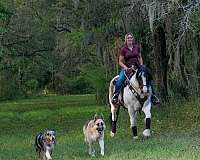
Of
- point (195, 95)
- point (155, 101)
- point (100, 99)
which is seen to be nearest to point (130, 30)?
point (195, 95)

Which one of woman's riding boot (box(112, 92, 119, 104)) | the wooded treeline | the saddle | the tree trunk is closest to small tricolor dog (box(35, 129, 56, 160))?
the saddle

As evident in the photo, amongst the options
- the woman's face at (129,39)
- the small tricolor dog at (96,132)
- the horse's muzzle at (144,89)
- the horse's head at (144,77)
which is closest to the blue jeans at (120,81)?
the woman's face at (129,39)

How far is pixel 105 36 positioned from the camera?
2798 cm

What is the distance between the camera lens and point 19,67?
50688 millimetres

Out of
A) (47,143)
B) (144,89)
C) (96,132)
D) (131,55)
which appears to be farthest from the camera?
(131,55)

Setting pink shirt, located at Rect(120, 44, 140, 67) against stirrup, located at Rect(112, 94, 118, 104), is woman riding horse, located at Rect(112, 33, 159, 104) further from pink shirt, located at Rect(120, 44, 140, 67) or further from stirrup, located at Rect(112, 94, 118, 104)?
stirrup, located at Rect(112, 94, 118, 104)

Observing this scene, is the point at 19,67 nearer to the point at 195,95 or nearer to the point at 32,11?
the point at 32,11

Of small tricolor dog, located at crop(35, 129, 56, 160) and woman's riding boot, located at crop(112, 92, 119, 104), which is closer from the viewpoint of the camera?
small tricolor dog, located at crop(35, 129, 56, 160)

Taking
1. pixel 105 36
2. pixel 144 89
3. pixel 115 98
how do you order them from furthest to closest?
pixel 105 36, pixel 115 98, pixel 144 89

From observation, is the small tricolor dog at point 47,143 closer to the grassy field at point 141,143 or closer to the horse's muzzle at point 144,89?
the grassy field at point 141,143

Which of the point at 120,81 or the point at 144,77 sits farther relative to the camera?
the point at 120,81

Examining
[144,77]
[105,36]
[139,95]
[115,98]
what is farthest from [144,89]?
[105,36]

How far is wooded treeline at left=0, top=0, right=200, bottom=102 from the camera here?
23052 mm

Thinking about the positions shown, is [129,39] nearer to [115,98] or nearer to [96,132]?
[115,98]
